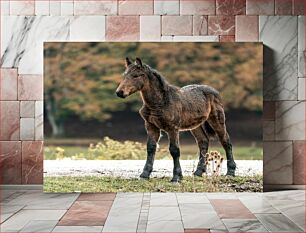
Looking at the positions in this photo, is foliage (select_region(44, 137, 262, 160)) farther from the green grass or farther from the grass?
the grass

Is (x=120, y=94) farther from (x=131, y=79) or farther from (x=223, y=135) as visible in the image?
(x=223, y=135)

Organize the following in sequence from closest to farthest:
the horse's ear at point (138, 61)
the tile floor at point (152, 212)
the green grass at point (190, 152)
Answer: the tile floor at point (152, 212) → the horse's ear at point (138, 61) → the green grass at point (190, 152)

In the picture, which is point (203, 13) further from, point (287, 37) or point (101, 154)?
point (101, 154)

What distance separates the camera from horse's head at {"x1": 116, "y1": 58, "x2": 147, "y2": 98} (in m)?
6.36

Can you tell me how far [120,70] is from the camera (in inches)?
251

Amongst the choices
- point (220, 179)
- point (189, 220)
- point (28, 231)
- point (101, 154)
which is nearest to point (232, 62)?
point (220, 179)

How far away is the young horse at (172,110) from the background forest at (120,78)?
0.27ft

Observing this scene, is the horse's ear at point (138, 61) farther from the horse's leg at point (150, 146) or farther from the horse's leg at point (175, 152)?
the horse's leg at point (175, 152)

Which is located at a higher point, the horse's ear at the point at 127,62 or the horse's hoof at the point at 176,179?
the horse's ear at the point at 127,62

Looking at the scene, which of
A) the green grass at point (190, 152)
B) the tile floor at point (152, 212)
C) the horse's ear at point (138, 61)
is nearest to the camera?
the tile floor at point (152, 212)

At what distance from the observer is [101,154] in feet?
21.2

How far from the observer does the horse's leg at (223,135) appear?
21.3 ft

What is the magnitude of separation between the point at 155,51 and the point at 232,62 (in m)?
0.87

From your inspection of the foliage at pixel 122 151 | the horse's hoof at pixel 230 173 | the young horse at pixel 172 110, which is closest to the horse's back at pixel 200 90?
the young horse at pixel 172 110
